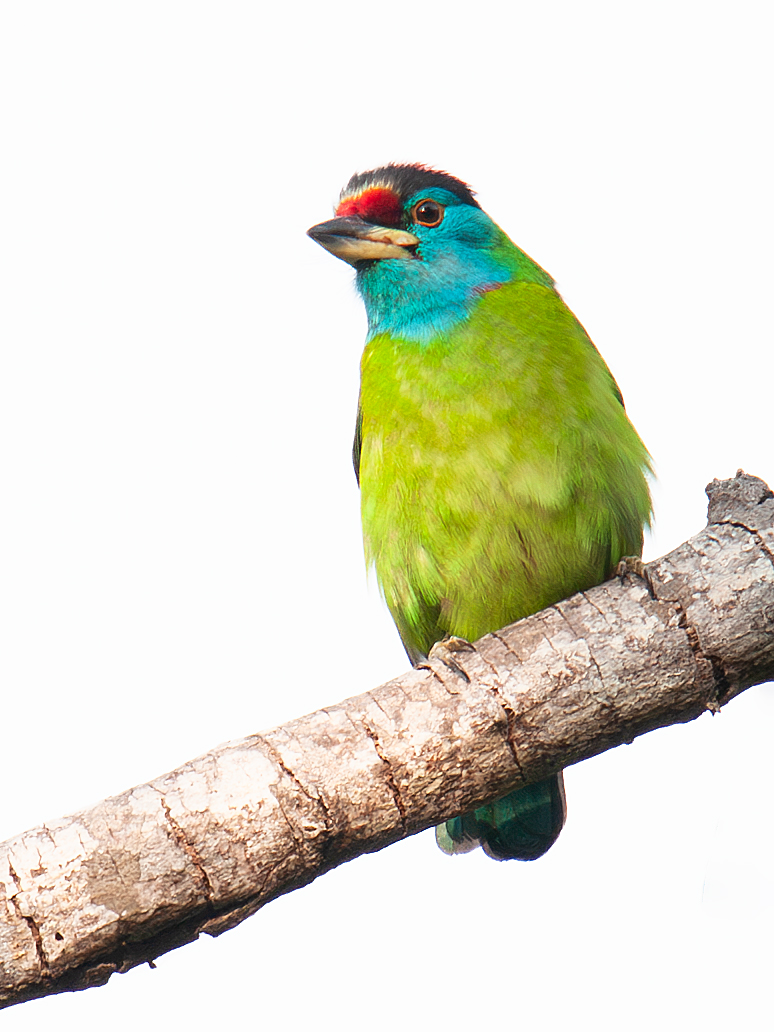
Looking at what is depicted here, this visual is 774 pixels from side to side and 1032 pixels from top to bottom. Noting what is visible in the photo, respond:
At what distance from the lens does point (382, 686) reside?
3.17 metres

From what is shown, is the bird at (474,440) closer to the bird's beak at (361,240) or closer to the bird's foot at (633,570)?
the bird's beak at (361,240)

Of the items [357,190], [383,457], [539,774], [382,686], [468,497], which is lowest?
[539,774]

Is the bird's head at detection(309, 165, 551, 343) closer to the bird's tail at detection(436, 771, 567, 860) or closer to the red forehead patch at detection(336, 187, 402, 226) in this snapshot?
the red forehead patch at detection(336, 187, 402, 226)

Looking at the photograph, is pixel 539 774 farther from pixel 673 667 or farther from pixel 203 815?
pixel 203 815

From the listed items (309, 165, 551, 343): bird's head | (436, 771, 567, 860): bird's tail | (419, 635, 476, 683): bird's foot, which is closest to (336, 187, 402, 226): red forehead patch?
(309, 165, 551, 343): bird's head

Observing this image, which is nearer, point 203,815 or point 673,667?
point 203,815

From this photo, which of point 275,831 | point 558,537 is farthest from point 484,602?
point 275,831

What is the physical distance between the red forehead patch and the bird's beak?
0.07 meters

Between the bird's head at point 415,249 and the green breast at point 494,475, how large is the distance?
130mm

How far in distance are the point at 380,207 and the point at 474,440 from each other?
1.19m

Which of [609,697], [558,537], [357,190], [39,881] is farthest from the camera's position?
[357,190]

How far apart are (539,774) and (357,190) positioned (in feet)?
8.55

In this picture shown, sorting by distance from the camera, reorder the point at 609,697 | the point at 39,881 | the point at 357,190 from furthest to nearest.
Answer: the point at 357,190, the point at 609,697, the point at 39,881

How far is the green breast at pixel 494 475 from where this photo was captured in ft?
12.1
